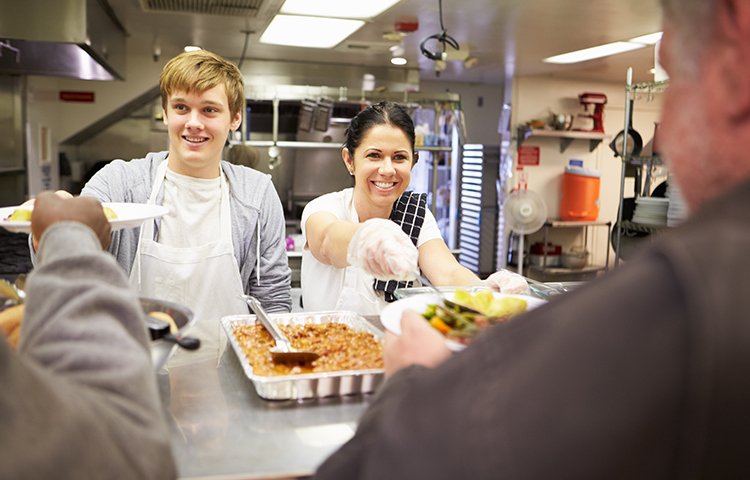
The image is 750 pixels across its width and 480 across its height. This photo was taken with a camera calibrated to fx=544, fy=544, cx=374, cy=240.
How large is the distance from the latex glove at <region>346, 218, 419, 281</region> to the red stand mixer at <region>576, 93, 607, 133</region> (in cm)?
676

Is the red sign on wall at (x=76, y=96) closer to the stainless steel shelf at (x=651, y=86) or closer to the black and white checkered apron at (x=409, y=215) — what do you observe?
the black and white checkered apron at (x=409, y=215)

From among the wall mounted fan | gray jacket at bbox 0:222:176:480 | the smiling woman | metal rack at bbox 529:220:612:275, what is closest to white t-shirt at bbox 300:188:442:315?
the smiling woman

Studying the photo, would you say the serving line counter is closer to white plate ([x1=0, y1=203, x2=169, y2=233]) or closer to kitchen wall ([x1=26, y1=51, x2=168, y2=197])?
white plate ([x1=0, y1=203, x2=169, y2=233])

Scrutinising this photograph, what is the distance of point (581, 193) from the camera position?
7.45 metres

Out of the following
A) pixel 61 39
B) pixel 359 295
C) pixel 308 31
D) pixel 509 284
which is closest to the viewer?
pixel 509 284

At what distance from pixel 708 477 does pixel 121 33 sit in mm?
5247

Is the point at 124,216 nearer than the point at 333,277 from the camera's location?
Yes

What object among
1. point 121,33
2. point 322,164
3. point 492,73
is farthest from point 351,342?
point 492,73

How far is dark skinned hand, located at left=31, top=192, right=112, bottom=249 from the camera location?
881 mm

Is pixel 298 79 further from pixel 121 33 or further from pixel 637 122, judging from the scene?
pixel 637 122

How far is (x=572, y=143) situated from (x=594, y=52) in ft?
7.87

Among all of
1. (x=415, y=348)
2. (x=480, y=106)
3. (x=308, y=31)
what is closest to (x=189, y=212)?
(x=415, y=348)

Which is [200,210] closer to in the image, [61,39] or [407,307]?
[407,307]

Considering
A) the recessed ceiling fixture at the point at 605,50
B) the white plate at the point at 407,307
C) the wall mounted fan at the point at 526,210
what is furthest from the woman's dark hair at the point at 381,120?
the wall mounted fan at the point at 526,210
